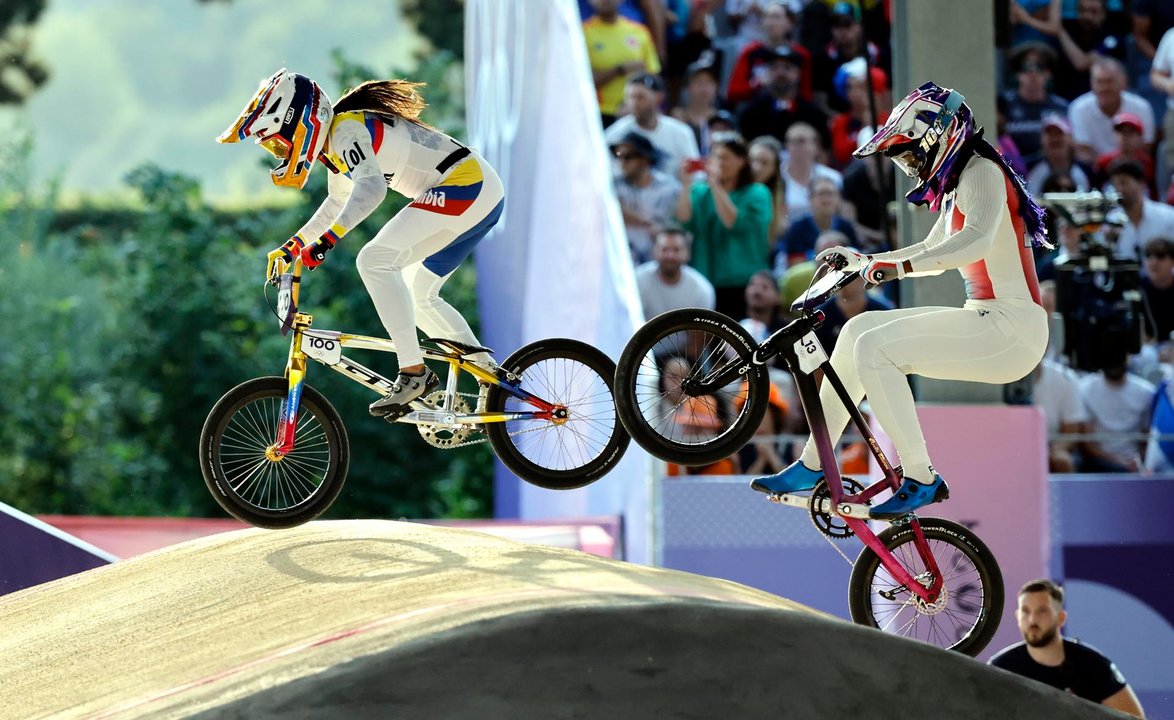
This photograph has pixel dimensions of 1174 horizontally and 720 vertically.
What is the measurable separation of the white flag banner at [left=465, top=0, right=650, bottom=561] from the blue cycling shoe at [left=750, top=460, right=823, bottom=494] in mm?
3065

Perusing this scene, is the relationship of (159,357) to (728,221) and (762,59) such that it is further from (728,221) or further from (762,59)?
(728,221)

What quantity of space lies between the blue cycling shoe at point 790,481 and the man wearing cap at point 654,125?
6781 millimetres

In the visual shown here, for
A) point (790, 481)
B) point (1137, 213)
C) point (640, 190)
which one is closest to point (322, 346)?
point (790, 481)

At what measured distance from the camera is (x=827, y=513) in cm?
631

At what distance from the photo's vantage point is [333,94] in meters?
29.8

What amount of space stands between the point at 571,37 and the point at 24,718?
8527 mm

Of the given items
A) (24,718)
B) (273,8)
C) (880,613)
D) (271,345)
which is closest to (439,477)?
(271,345)

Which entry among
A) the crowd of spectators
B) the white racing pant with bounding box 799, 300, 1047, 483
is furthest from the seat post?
the crowd of spectators

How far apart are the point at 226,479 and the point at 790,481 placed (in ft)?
7.99

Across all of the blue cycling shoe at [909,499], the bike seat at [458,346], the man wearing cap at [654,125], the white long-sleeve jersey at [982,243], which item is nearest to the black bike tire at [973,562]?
the blue cycling shoe at [909,499]

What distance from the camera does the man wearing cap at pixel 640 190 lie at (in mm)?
12414

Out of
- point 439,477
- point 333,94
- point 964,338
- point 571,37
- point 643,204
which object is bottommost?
point 439,477

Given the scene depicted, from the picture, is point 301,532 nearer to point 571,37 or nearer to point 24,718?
point 24,718

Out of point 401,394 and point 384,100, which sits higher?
point 384,100
